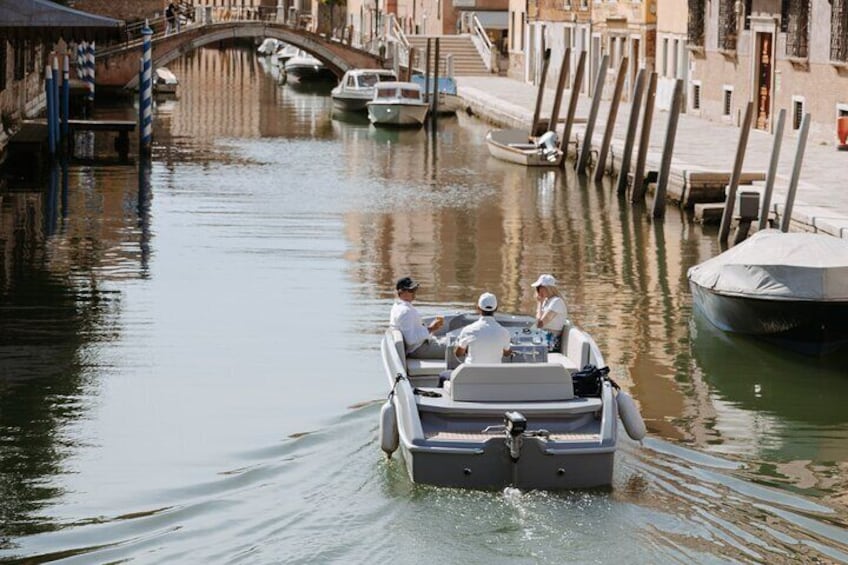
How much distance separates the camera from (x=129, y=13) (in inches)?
2926

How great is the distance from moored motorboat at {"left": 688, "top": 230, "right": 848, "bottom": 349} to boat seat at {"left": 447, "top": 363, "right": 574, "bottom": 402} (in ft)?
17.7

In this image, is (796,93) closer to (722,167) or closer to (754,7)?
(754,7)

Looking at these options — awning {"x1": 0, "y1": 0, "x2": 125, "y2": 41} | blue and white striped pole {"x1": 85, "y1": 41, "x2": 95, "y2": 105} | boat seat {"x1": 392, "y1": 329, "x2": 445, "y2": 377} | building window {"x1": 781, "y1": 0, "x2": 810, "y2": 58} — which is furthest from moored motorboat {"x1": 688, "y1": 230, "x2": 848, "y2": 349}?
blue and white striped pole {"x1": 85, "y1": 41, "x2": 95, "y2": 105}

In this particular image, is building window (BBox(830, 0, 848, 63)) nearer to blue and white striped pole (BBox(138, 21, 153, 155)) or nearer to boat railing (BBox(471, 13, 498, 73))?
blue and white striped pole (BBox(138, 21, 153, 155))

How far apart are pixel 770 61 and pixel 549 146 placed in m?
5.05

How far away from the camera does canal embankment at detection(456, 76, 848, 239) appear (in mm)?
24703

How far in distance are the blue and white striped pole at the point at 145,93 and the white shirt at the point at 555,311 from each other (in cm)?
2061

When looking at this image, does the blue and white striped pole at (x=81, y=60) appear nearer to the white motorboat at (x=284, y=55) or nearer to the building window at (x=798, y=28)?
the white motorboat at (x=284, y=55)

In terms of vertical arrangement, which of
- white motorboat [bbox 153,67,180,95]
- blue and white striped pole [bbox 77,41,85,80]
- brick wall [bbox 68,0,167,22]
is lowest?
white motorboat [bbox 153,67,180,95]

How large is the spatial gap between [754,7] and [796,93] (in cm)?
332

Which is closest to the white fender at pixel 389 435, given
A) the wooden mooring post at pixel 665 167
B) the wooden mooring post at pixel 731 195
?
the wooden mooring post at pixel 731 195

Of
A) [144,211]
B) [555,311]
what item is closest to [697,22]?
[144,211]

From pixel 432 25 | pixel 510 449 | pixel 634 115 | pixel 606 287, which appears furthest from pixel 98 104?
pixel 510 449

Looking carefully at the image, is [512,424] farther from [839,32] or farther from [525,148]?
[525,148]
